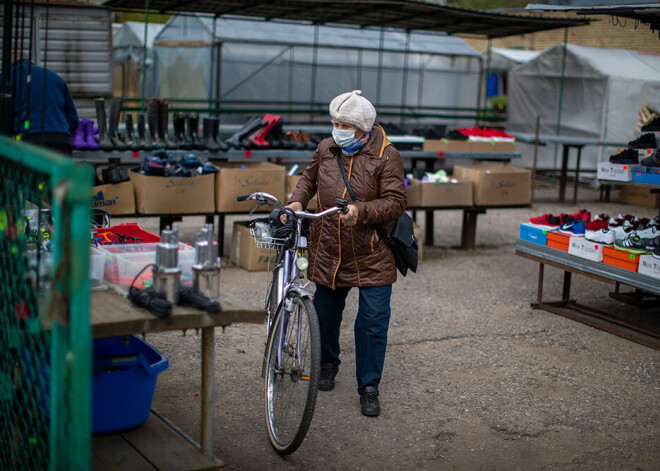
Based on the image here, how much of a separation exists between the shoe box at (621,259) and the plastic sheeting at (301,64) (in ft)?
36.1

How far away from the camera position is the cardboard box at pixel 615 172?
609cm

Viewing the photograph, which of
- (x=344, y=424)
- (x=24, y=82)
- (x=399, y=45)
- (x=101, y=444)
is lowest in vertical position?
(x=344, y=424)

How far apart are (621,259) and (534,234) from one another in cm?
98

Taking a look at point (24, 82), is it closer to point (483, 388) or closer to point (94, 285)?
point (94, 285)

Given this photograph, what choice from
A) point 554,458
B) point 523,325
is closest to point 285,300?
point 554,458

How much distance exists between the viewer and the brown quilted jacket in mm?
4219

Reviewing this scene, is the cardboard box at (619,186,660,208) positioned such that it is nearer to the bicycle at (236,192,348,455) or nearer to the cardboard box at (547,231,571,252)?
the cardboard box at (547,231,571,252)

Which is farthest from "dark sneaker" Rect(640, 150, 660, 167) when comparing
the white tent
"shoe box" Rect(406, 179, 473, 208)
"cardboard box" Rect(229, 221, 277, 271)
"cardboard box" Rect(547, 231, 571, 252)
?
the white tent

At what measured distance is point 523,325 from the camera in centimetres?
632

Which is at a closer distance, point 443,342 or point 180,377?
point 180,377

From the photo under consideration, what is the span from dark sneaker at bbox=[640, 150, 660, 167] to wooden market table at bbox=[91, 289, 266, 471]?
4.17 meters

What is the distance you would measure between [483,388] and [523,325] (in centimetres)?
158

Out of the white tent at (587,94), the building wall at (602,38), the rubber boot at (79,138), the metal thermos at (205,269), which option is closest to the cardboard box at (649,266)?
the metal thermos at (205,269)

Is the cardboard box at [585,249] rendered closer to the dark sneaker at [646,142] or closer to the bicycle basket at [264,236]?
the dark sneaker at [646,142]
